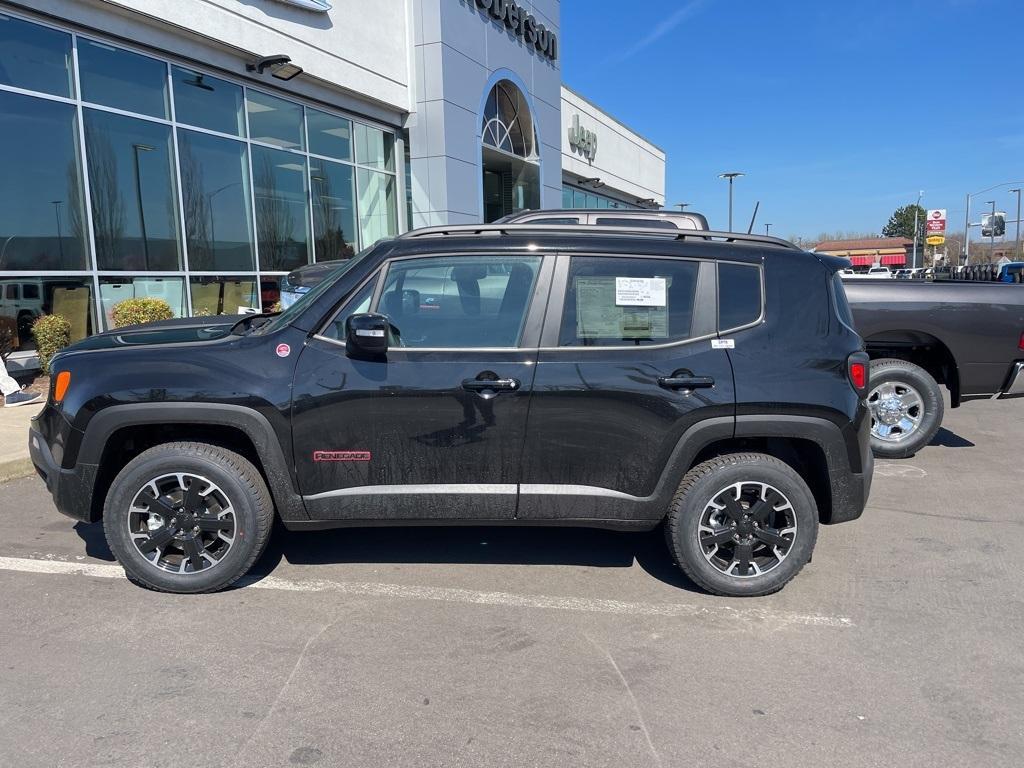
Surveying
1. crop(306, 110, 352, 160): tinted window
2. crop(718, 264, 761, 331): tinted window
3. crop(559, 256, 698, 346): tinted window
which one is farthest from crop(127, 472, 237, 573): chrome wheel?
crop(306, 110, 352, 160): tinted window

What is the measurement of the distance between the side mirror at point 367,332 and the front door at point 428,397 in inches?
4.0

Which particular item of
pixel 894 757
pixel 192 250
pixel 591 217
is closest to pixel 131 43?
pixel 192 250

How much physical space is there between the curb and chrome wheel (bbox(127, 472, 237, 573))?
9.94 ft

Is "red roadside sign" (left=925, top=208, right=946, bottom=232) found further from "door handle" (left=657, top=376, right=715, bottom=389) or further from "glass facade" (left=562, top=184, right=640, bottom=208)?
"door handle" (left=657, top=376, right=715, bottom=389)

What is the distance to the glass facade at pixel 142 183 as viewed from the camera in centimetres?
967

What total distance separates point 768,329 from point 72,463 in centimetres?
358

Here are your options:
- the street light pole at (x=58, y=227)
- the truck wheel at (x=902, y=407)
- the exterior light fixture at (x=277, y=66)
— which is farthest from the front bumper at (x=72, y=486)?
the exterior light fixture at (x=277, y=66)

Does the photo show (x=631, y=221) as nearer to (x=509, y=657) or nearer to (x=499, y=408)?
(x=499, y=408)

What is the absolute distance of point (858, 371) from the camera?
12.4 feet


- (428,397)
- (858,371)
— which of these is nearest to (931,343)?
(858,371)

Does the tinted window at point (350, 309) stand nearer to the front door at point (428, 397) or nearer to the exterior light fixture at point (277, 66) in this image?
the front door at point (428, 397)

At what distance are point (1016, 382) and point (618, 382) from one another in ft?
15.8

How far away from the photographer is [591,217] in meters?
7.41

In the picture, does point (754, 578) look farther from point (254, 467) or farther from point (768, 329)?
point (254, 467)
